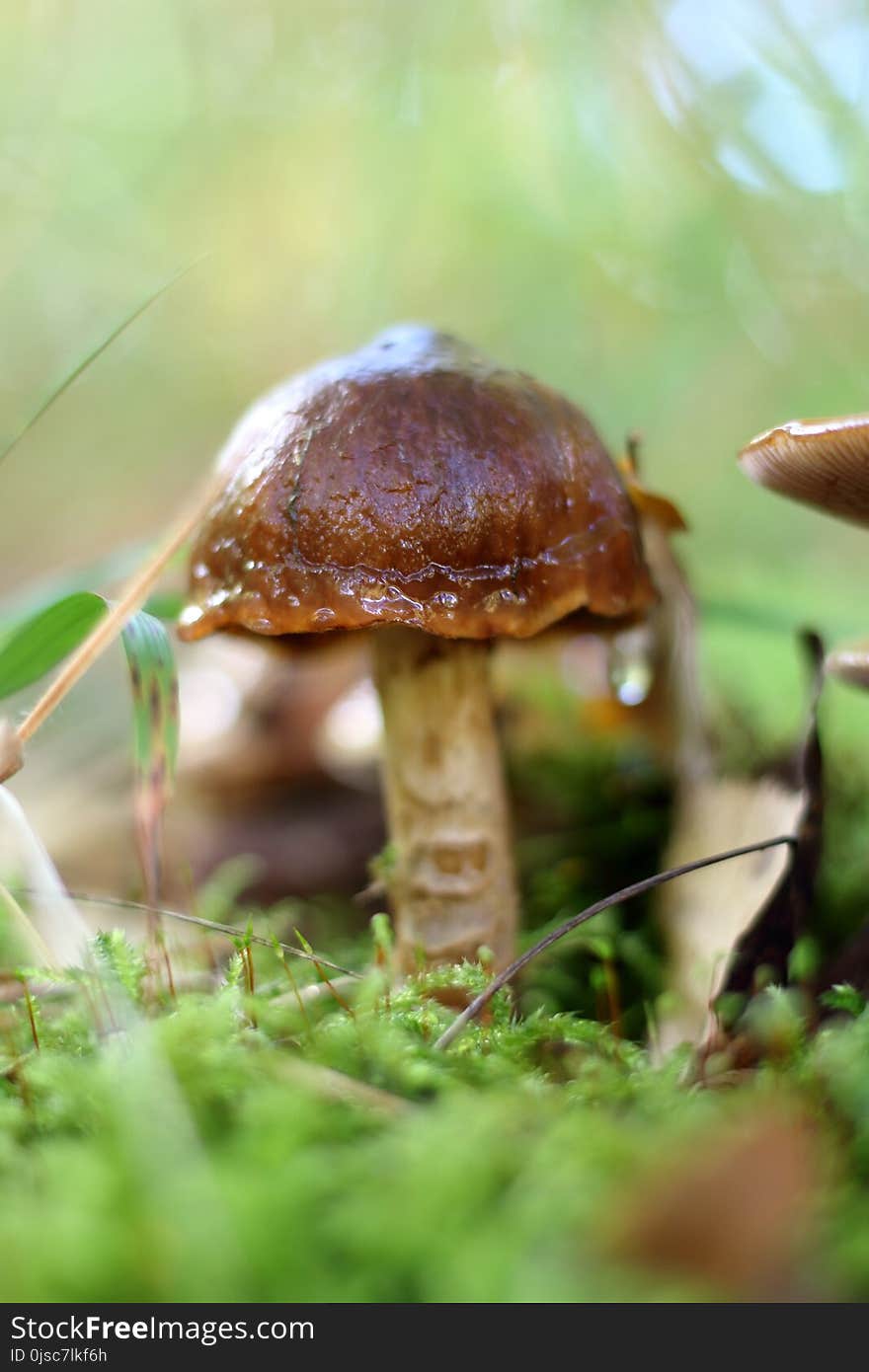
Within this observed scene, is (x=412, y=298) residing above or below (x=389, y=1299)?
above

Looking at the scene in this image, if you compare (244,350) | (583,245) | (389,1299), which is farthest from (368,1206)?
(244,350)

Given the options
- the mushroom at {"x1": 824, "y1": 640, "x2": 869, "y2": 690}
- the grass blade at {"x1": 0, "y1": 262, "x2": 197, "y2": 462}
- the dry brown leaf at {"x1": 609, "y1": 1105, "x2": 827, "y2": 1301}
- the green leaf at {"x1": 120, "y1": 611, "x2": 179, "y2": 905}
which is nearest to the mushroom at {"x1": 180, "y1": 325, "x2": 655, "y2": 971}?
the green leaf at {"x1": 120, "y1": 611, "x2": 179, "y2": 905}

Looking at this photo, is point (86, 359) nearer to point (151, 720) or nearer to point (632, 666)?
point (151, 720)

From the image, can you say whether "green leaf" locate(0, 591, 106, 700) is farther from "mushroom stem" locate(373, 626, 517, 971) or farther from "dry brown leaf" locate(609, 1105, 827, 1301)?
"dry brown leaf" locate(609, 1105, 827, 1301)

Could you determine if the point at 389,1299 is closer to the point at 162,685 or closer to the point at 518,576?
the point at 162,685

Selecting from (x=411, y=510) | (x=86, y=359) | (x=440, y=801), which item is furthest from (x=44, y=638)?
(x=440, y=801)

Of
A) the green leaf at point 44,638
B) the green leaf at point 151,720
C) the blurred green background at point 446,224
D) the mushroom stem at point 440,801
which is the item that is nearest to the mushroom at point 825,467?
the mushroom stem at point 440,801
